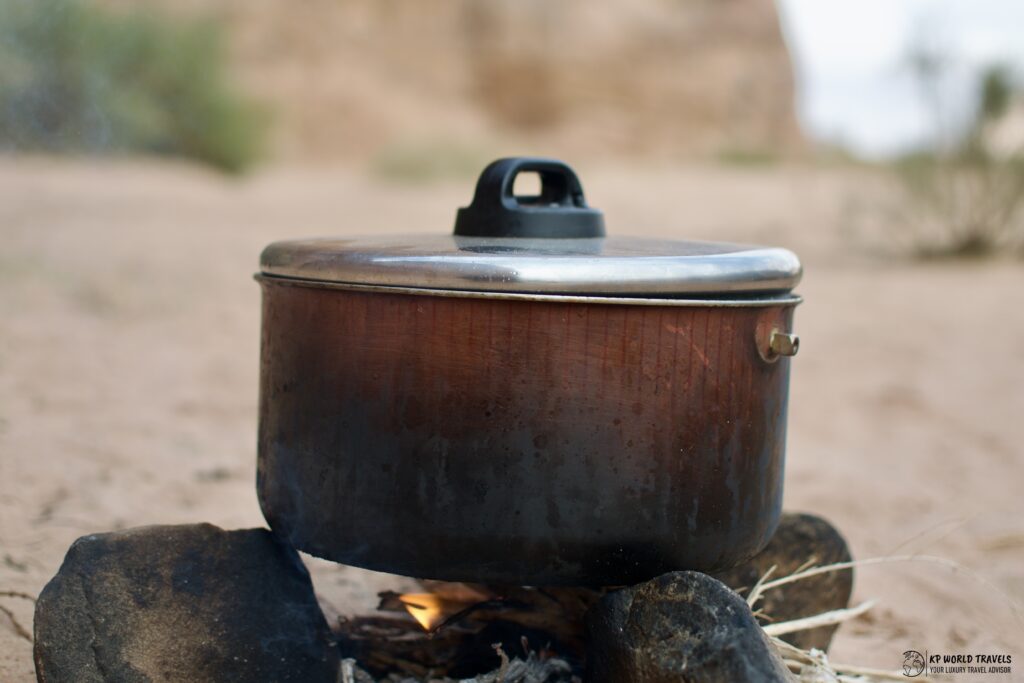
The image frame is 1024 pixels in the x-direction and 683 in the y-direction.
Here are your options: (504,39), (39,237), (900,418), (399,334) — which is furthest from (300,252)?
(504,39)

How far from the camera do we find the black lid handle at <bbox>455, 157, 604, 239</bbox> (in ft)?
6.33

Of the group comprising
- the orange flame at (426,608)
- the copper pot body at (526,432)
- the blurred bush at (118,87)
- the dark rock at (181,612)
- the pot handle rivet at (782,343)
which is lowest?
the orange flame at (426,608)

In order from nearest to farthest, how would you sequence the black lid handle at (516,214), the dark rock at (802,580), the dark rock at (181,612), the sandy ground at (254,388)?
the dark rock at (181,612)
the black lid handle at (516,214)
the dark rock at (802,580)
the sandy ground at (254,388)

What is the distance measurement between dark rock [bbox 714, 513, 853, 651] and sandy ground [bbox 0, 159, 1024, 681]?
0.50 feet

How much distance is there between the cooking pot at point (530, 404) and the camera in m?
1.65

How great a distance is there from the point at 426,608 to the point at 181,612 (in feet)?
1.65

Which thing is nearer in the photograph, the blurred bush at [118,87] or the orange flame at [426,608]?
the orange flame at [426,608]

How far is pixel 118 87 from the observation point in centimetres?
1186

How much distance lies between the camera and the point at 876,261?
8500mm

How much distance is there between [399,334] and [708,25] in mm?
21076

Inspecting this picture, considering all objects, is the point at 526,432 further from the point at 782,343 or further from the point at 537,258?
the point at 782,343

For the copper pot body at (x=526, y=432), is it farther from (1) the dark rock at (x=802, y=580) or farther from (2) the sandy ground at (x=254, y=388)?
(2) the sandy ground at (x=254, y=388)

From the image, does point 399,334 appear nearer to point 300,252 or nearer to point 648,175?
point 300,252

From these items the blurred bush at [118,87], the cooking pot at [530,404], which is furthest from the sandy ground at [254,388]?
the blurred bush at [118,87]
